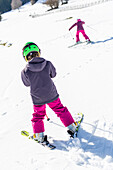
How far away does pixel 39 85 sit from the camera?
2736mm

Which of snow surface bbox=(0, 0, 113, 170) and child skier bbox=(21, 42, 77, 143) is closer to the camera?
snow surface bbox=(0, 0, 113, 170)

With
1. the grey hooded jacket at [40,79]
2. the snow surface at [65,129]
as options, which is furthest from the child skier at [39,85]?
the snow surface at [65,129]

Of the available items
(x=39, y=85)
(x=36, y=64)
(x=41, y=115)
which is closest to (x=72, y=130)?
(x=41, y=115)

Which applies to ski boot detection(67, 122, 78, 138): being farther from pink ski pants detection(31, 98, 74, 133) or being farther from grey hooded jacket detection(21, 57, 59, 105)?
grey hooded jacket detection(21, 57, 59, 105)

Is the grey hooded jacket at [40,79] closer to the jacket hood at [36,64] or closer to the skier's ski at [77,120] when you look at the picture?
the jacket hood at [36,64]

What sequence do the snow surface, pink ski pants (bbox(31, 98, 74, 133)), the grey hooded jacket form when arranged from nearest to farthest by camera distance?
1. the snow surface
2. the grey hooded jacket
3. pink ski pants (bbox(31, 98, 74, 133))

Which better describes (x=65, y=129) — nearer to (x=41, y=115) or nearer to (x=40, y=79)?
(x=41, y=115)

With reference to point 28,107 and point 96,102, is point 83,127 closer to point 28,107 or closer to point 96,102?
point 96,102

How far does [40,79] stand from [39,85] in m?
0.10

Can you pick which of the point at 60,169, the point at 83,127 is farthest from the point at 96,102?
the point at 60,169

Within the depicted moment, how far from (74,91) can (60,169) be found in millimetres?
2507

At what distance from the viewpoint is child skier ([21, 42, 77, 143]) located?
2.64 metres

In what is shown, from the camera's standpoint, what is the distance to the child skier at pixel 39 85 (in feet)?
8.68

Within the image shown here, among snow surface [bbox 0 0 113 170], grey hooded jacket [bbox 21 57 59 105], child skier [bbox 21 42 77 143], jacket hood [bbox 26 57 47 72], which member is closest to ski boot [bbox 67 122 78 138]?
child skier [bbox 21 42 77 143]
